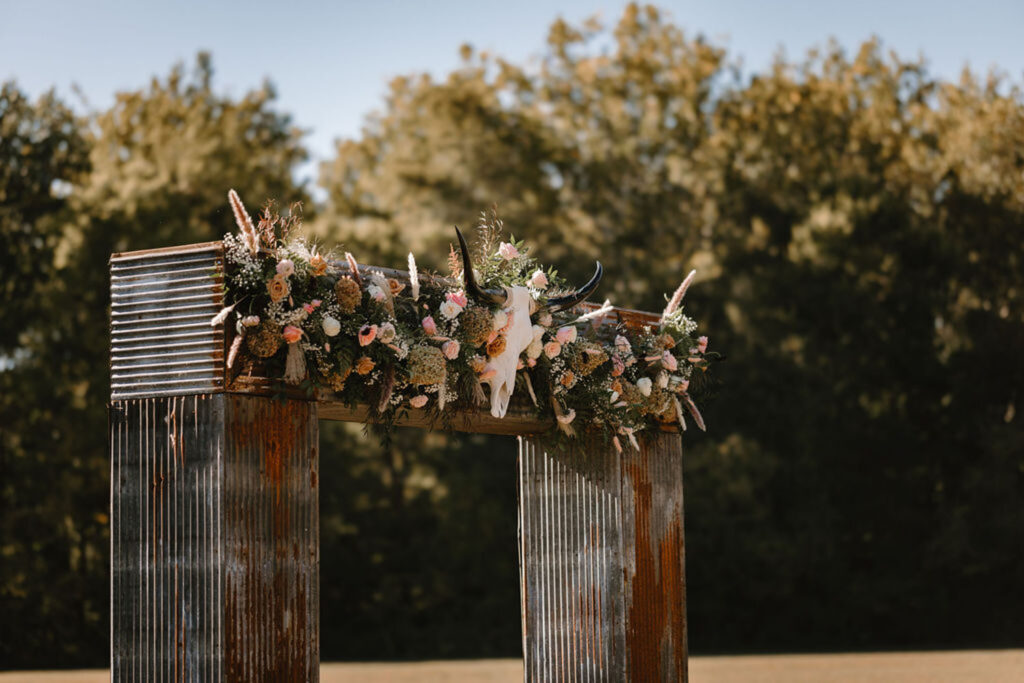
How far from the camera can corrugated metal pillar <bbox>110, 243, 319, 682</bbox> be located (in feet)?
22.9

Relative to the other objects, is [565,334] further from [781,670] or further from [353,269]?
[781,670]

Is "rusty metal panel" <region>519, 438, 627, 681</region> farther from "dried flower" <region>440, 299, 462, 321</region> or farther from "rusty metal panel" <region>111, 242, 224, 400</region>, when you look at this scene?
"rusty metal panel" <region>111, 242, 224, 400</region>

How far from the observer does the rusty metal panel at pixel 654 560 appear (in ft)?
31.8

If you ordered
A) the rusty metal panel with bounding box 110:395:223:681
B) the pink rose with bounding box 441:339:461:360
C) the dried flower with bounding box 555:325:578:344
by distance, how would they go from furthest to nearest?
the dried flower with bounding box 555:325:578:344, the pink rose with bounding box 441:339:461:360, the rusty metal panel with bounding box 110:395:223:681

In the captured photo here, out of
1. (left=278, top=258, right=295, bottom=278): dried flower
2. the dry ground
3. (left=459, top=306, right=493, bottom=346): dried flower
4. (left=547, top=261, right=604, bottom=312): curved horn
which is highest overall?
(left=547, top=261, right=604, bottom=312): curved horn

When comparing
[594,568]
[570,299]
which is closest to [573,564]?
[594,568]

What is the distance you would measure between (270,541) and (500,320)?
210 cm

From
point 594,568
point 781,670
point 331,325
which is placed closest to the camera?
point 331,325

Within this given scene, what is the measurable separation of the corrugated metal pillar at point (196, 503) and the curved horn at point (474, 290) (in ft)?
4.69

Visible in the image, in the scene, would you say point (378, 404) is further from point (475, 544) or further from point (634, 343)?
point (475, 544)

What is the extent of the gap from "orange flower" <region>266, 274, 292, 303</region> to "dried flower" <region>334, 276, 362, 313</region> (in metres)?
0.38

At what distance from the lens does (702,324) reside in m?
28.2

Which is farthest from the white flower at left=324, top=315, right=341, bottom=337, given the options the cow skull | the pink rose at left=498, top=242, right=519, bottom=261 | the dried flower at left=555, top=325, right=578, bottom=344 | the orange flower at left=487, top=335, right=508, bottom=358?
the dried flower at left=555, top=325, right=578, bottom=344

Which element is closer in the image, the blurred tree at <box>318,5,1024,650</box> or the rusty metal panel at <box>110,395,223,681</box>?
the rusty metal panel at <box>110,395,223,681</box>
